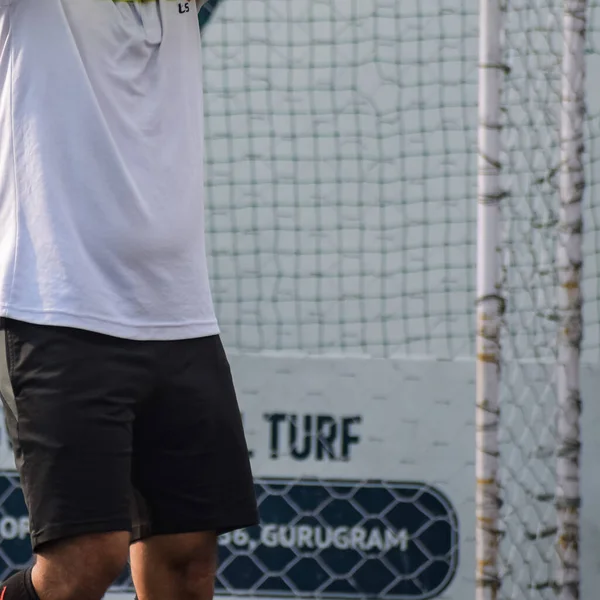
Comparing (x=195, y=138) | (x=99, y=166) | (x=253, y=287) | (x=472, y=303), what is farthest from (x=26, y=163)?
(x=472, y=303)

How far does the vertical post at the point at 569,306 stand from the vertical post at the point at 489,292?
0.21m

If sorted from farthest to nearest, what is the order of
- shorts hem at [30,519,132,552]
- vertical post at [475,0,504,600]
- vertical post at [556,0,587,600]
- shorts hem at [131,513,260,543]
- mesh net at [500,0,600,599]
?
1. mesh net at [500,0,600,599]
2. vertical post at [556,0,587,600]
3. vertical post at [475,0,504,600]
4. shorts hem at [131,513,260,543]
5. shorts hem at [30,519,132,552]

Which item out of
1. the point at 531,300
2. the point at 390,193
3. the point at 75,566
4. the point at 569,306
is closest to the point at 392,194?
the point at 390,193

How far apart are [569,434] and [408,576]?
625 millimetres

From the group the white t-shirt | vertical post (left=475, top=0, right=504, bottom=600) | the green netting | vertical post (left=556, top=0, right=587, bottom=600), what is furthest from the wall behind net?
the white t-shirt

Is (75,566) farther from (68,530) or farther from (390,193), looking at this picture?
(390,193)

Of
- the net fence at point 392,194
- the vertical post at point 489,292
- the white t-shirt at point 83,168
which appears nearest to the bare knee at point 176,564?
the white t-shirt at point 83,168

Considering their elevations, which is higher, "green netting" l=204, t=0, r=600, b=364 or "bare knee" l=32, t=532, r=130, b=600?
"green netting" l=204, t=0, r=600, b=364

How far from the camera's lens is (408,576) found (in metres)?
2.71

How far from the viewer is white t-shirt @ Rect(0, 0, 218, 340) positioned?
1498 mm

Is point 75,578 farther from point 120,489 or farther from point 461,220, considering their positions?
point 461,220

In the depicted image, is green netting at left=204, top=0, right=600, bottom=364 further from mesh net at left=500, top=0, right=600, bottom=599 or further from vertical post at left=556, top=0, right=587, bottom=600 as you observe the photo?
vertical post at left=556, top=0, right=587, bottom=600

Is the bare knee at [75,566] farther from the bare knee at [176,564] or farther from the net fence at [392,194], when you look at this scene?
the net fence at [392,194]

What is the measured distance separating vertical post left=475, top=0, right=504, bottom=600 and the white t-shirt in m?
0.72
